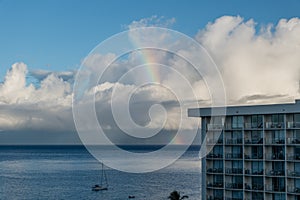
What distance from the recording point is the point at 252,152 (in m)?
46.3

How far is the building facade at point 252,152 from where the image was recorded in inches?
1714

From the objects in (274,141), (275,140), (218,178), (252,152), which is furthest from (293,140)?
(218,178)

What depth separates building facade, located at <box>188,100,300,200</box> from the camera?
4353cm

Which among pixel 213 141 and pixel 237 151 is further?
pixel 213 141

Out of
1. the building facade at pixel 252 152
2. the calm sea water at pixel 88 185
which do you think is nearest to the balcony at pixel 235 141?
the building facade at pixel 252 152

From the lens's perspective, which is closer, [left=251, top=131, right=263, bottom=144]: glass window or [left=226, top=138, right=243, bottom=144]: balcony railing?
[left=251, top=131, right=263, bottom=144]: glass window

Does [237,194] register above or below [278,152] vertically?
below

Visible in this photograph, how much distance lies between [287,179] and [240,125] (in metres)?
7.05

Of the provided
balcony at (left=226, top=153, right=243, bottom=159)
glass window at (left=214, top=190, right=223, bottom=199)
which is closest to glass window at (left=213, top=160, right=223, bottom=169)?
balcony at (left=226, top=153, right=243, bottom=159)

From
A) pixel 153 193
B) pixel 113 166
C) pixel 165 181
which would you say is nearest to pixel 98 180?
pixel 165 181

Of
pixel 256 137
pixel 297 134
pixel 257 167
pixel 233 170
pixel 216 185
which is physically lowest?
pixel 216 185

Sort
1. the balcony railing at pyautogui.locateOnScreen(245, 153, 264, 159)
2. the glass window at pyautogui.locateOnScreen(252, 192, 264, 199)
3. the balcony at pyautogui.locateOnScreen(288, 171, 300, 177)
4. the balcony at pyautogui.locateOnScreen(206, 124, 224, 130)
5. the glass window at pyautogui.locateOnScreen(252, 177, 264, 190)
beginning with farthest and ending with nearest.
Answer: the balcony at pyautogui.locateOnScreen(206, 124, 224, 130) → the balcony railing at pyautogui.locateOnScreen(245, 153, 264, 159) → the glass window at pyautogui.locateOnScreen(252, 177, 264, 190) → the glass window at pyautogui.locateOnScreen(252, 192, 264, 199) → the balcony at pyautogui.locateOnScreen(288, 171, 300, 177)

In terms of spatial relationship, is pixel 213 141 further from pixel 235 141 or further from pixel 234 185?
pixel 234 185

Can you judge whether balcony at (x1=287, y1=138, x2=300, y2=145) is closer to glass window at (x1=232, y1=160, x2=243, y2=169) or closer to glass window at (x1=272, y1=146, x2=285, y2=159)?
glass window at (x1=272, y1=146, x2=285, y2=159)
